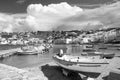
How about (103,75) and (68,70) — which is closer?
(103,75)

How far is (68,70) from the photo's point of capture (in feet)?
55.0

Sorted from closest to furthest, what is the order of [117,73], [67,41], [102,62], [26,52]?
[117,73] < [102,62] < [26,52] < [67,41]

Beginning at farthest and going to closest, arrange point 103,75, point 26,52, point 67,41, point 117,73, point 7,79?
1. point 67,41
2. point 26,52
3. point 7,79
4. point 103,75
5. point 117,73

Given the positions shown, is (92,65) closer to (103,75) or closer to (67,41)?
(103,75)

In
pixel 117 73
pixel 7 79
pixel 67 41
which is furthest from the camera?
pixel 67 41

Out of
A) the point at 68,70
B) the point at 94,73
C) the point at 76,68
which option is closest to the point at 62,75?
the point at 68,70

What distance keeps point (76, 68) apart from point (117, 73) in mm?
7776

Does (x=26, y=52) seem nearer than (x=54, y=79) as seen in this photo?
No

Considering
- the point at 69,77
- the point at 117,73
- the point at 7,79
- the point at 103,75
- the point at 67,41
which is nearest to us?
the point at 117,73

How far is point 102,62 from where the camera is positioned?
1481 centimetres

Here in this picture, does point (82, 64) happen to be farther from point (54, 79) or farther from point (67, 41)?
point (67, 41)

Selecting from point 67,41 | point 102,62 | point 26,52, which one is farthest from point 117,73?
point 67,41

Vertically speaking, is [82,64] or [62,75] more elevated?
[82,64]

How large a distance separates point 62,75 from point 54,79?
1.73m
